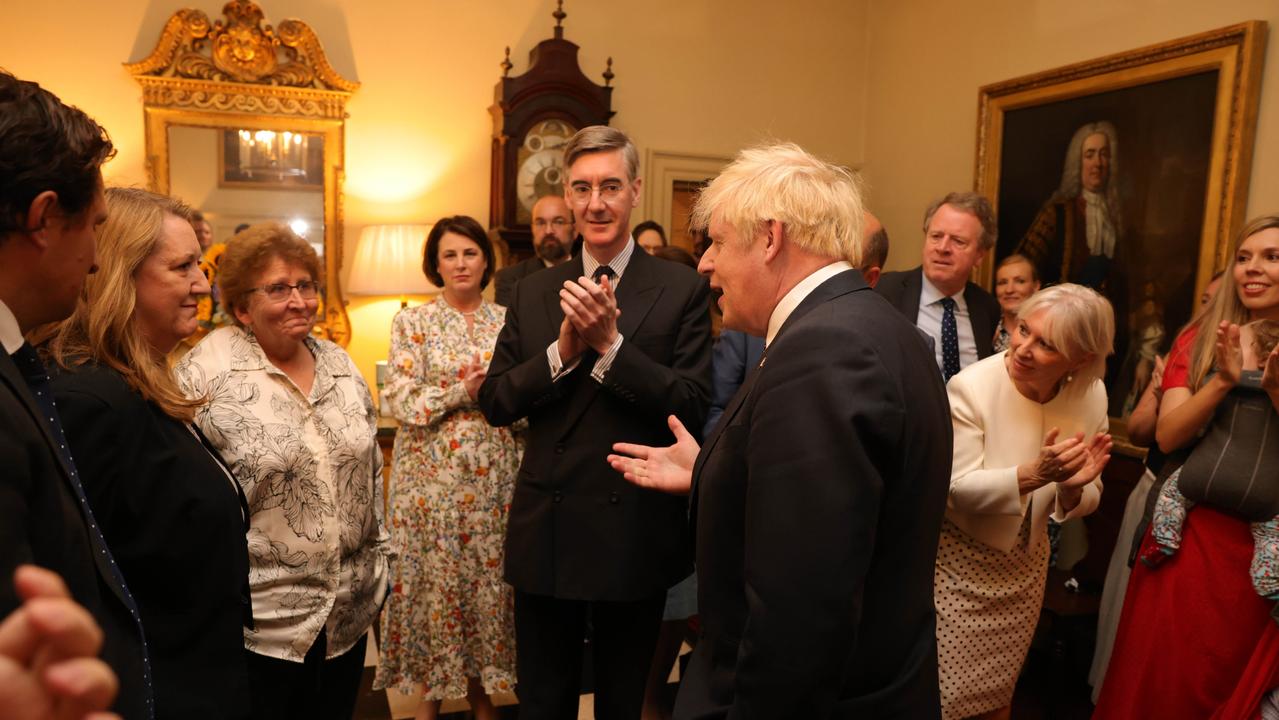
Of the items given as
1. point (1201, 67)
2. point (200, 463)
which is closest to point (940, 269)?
point (1201, 67)

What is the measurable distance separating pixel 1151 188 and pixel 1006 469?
253 cm

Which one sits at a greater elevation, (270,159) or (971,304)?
(270,159)

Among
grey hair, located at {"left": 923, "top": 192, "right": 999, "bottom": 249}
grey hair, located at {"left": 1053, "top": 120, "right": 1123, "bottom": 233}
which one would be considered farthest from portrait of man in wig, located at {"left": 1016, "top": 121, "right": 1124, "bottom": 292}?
grey hair, located at {"left": 923, "top": 192, "right": 999, "bottom": 249}

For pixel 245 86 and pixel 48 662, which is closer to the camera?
pixel 48 662

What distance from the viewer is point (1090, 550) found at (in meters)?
4.10

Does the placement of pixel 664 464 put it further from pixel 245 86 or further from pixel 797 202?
pixel 245 86

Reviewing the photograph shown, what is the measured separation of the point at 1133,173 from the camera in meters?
4.02

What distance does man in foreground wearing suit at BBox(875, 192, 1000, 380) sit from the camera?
294cm

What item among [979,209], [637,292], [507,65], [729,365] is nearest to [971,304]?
[979,209]

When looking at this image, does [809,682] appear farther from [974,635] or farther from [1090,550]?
Result: [1090,550]

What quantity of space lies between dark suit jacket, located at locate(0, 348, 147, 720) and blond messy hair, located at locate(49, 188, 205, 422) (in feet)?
1.46

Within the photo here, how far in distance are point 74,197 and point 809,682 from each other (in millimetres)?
1156

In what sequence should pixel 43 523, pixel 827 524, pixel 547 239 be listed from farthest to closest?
1. pixel 547 239
2. pixel 827 524
3. pixel 43 523

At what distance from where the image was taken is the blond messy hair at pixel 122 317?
1.40 metres
